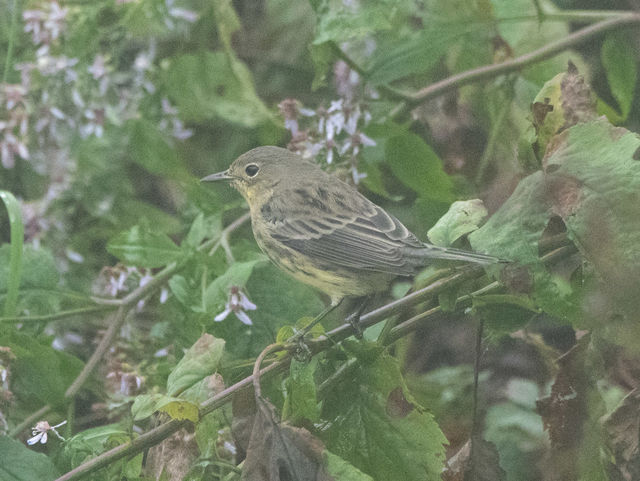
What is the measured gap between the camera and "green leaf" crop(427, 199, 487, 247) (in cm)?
193

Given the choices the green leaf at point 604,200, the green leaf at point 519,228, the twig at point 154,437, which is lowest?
the twig at point 154,437

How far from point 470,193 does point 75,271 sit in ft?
5.28

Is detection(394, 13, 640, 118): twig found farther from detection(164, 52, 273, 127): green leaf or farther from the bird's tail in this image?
the bird's tail

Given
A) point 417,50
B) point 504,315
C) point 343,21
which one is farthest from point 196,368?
point 417,50

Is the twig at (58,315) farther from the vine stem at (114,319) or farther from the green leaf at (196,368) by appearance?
the green leaf at (196,368)

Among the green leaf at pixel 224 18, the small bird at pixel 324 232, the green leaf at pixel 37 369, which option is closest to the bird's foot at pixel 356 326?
the small bird at pixel 324 232

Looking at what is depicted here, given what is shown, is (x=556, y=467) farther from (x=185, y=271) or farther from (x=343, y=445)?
(x=185, y=271)

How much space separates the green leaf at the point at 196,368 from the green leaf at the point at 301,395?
186 millimetres

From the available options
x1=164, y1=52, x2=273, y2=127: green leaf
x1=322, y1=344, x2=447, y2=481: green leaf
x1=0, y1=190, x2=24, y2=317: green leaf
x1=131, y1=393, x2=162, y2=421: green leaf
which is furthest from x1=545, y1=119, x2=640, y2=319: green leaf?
x1=164, y1=52, x2=273, y2=127: green leaf

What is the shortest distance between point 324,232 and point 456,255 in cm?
51

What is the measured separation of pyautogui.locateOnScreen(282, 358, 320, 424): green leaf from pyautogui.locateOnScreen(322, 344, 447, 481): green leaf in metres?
0.13

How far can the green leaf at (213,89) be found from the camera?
323cm

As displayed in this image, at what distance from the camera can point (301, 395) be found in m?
1.80

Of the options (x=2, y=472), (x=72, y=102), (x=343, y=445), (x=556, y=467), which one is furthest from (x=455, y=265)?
(x=72, y=102)
